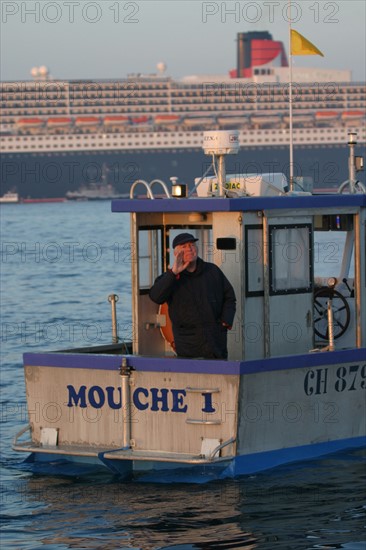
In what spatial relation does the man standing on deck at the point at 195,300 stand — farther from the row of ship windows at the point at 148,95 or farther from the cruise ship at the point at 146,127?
the row of ship windows at the point at 148,95

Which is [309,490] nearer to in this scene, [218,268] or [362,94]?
[218,268]

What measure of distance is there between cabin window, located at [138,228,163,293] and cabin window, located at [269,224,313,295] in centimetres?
108

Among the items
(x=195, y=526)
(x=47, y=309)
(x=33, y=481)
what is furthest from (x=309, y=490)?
(x=47, y=309)

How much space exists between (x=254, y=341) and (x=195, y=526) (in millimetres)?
1838

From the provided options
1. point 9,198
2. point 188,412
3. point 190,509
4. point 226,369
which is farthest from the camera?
point 9,198

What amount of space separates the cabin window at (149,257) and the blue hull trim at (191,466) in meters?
1.50

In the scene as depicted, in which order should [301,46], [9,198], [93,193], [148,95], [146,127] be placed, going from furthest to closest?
[148,95]
[146,127]
[9,198]
[93,193]
[301,46]

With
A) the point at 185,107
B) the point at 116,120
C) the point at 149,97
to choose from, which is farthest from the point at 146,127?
the point at 149,97

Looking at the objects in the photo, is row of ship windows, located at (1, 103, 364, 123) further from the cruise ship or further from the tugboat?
the tugboat

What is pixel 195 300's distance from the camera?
11.6 metres

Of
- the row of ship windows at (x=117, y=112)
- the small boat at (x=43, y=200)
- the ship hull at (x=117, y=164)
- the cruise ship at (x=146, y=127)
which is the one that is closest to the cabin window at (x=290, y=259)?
the cruise ship at (x=146, y=127)

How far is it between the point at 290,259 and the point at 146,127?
354ft

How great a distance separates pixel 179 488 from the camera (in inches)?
454

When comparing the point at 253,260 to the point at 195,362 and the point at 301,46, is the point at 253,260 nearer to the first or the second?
the point at 195,362
